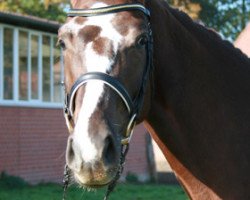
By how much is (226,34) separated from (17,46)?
14.1 meters

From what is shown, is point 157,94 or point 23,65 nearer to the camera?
point 157,94

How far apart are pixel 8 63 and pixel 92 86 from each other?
42.7ft

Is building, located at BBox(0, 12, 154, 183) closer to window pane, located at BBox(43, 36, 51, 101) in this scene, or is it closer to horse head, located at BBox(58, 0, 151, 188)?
window pane, located at BBox(43, 36, 51, 101)

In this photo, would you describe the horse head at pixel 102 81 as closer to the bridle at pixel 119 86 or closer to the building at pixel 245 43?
the bridle at pixel 119 86

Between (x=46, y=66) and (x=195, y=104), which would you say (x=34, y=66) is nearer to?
(x=46, y=66)

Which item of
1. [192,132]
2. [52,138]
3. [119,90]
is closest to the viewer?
[119,90]

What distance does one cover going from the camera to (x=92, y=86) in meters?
3.12

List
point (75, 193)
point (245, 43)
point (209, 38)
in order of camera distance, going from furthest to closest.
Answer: point (75, 193)
point (245, 43)
point (209, 38)

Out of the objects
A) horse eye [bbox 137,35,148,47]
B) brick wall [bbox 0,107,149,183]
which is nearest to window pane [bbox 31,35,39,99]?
brick wall [bbox 0,107,149,183]

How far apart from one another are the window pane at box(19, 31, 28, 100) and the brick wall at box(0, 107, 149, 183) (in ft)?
1.49

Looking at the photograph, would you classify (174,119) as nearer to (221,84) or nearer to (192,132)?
(192,132)

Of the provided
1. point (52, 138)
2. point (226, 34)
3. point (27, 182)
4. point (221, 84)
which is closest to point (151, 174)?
point (52, 138)

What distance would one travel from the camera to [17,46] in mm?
16000

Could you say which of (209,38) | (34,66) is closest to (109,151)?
(209,38)
